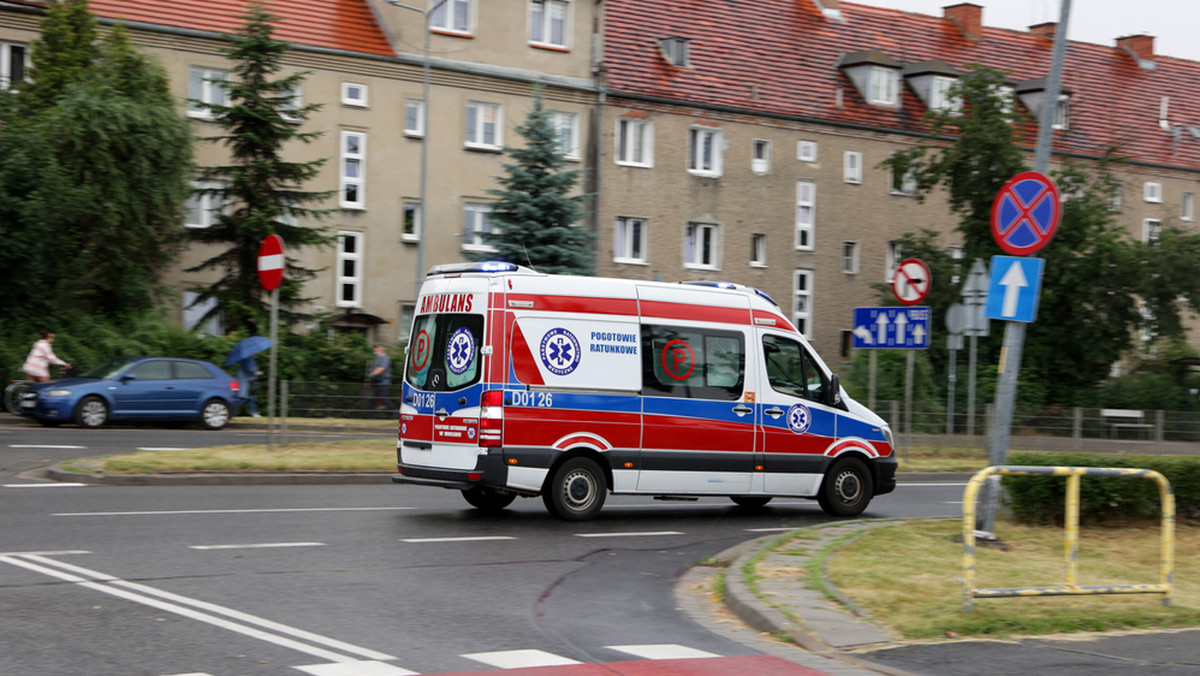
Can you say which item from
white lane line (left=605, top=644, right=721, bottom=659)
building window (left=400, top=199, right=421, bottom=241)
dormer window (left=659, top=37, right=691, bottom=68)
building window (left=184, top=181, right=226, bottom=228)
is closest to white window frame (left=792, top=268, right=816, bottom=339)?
dormer window (left=659, top=37, right=691, bottom=68)

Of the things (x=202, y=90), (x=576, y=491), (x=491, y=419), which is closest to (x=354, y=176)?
(x=202, y=90)

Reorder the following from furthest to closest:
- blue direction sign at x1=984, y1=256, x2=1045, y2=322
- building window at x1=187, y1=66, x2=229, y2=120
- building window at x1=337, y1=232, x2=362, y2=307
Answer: building window at x1=337, y1=232, x2=362, y2=307 → building window at x1=187, y1=66, x2=229, y2=120 → blue direction sign at x1=984, y1=256, x2=1045, y2=322

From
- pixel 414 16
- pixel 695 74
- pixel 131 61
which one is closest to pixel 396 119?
pixel 414 16

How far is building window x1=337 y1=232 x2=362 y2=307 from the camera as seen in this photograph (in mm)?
38469

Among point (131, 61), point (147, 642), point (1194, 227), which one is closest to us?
point (147, 642)

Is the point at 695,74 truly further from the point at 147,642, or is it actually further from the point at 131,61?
the point at 147,642

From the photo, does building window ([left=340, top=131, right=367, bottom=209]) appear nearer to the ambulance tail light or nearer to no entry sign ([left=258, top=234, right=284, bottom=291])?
no entry sign ([left=258, top=234, right=284, bottom=291])

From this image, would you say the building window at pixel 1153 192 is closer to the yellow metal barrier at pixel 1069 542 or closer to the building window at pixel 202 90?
the building window at pixel 202 90

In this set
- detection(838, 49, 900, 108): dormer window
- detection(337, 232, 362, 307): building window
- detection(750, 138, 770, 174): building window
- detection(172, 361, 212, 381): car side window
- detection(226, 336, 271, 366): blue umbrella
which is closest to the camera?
detection(172, 361, 212, 381): car side window

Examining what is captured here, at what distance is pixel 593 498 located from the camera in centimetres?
1380

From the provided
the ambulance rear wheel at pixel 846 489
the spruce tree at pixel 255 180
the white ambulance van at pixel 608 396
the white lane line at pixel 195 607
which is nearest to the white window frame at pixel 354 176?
the spruce tree at pixel 255 180

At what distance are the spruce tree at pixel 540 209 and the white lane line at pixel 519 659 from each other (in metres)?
25.0

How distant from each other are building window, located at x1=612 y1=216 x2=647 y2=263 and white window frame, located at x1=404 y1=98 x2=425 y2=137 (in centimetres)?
704

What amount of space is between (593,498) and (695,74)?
3245 cm
